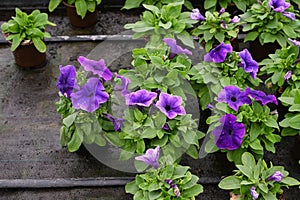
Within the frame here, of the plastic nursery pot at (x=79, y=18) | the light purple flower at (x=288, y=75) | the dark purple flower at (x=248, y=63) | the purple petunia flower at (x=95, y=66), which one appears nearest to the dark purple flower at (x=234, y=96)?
the dark purple flower at (x=248, y=63)

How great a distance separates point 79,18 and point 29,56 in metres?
0.61

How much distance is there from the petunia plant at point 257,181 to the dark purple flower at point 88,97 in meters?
0.76

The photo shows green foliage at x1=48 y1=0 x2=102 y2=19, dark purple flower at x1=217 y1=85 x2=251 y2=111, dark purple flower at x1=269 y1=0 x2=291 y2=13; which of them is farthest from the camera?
green foliage at x1=48 y1=0 x2=102 y2=19

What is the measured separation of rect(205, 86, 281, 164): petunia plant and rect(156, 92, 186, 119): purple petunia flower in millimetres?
225

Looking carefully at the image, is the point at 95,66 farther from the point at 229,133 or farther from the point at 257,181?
the point at 257,181

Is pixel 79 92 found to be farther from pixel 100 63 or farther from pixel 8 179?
pixel 8 179

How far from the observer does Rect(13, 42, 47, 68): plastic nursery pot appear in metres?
3.56

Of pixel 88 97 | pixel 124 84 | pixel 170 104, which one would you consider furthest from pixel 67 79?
pixel 170 104

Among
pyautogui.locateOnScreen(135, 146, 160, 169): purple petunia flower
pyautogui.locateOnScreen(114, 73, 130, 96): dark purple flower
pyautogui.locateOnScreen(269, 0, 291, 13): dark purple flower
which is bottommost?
pyautogui.locateOnScreen(135, 146, 160, 169): purple petunia flower

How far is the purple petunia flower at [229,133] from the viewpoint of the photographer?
105 inches

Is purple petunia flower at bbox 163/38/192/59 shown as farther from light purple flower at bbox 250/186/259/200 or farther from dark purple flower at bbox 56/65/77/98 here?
light purple flower at bbox 250/186/259/200

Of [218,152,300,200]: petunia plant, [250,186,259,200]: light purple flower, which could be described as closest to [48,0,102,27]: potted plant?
[218,152,300,200]: petunia plant

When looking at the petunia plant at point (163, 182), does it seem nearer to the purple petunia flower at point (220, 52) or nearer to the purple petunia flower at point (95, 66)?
the purple petunia flower at point (95, 66)

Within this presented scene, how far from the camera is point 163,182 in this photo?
8.15ft
